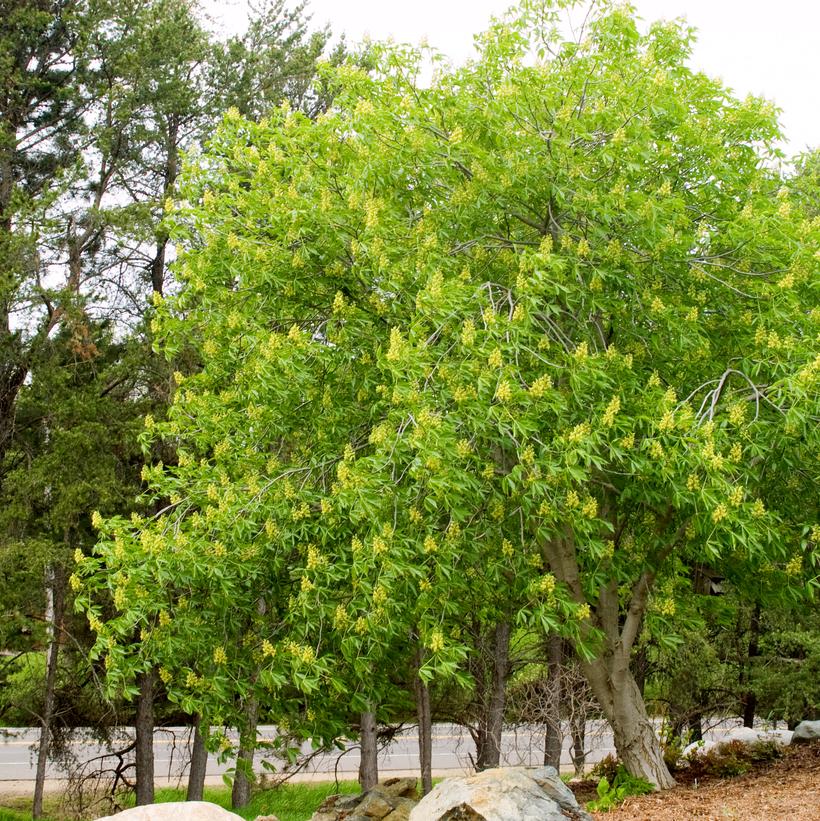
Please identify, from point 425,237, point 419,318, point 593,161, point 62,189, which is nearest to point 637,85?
point 593,161

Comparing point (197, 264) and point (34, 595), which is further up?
point (197, 264)

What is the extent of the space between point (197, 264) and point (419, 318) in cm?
301

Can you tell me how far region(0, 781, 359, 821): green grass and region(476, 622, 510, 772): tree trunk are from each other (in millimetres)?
2981

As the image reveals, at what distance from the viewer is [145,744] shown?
17.5 m

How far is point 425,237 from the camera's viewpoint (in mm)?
9164

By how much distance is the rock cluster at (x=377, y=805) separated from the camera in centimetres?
969

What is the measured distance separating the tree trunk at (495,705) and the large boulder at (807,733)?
16.6 ft

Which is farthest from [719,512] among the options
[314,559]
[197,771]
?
[197,771]

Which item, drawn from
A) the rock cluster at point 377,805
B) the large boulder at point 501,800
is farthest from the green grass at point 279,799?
the large boulder at point 501,800

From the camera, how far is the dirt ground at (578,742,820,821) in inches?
320

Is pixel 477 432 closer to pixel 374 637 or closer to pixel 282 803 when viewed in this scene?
pixel 374 637

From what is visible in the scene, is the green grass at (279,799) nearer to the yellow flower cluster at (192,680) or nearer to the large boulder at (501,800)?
the yellow flower cluster at (192,680)

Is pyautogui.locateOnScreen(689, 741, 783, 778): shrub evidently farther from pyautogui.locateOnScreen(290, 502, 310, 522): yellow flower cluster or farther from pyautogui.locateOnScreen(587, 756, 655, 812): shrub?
pyautogui.locateOnScreen(290, 502, 310, 522): yellow flower cluster

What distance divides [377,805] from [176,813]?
3.19 metres
